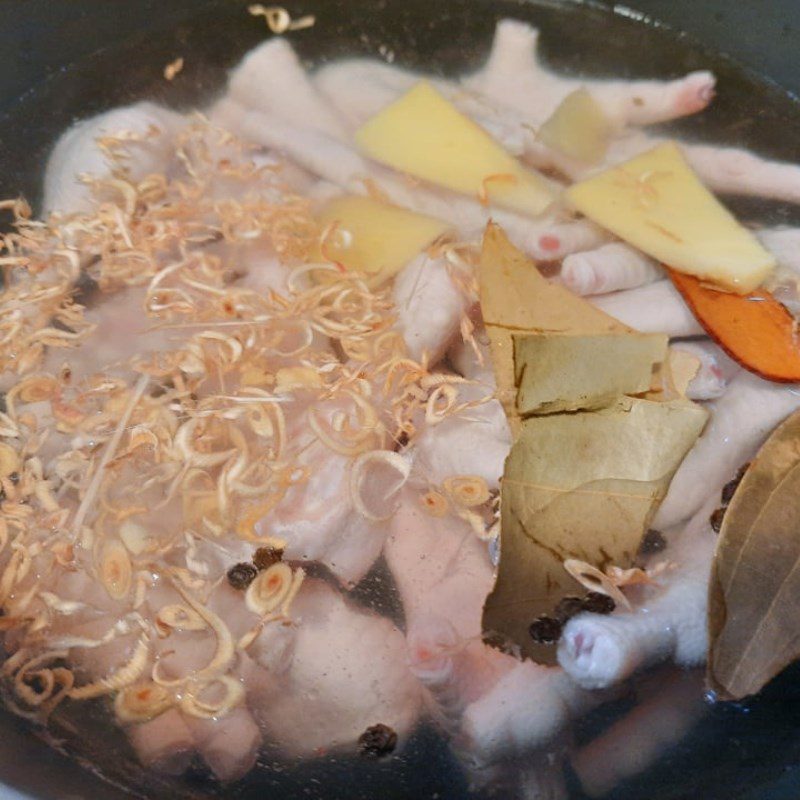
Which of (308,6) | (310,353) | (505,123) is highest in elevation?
(308,6)

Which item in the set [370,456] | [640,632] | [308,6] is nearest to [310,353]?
[370,456]

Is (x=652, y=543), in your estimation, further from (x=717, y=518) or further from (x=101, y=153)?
(x=101, y=153)

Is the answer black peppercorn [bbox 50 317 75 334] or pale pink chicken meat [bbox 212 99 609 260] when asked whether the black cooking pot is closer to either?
pale pink chicken meat [bbox 212 99 609 260]

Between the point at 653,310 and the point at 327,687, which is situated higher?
the point at 653,310

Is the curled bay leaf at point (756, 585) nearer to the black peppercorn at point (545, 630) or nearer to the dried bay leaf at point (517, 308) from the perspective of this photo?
the black peppercorn at point (545, 630)

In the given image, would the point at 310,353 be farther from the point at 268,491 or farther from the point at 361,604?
the point at 361,604

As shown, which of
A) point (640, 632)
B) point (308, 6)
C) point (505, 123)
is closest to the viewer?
point (640, 632)

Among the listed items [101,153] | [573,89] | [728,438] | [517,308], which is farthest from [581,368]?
[101,153]
